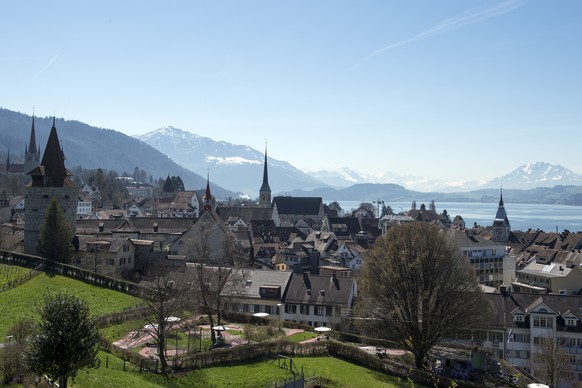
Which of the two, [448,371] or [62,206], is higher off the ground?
[62,206]

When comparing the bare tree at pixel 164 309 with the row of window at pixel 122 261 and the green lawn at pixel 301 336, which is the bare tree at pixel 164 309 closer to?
the green lawn at pixel 301 336

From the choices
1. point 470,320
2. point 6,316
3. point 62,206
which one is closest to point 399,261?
point 470,320

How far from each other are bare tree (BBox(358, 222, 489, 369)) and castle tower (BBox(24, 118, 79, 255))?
113ft

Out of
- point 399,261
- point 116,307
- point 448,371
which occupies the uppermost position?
point 399,261

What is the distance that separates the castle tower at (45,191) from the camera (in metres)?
61.3

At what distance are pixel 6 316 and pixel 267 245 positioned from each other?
60.5 meters

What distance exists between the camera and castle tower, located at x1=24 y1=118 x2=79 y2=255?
61.3 m

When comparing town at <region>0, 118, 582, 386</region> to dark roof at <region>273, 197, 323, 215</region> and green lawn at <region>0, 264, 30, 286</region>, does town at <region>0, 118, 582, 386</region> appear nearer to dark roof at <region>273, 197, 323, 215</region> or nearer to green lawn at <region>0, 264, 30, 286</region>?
green lawn at <region>0, 264, 30, 286</region>

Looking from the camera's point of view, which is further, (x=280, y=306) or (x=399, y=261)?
(x=280, y=306)

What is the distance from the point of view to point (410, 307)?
140 ft

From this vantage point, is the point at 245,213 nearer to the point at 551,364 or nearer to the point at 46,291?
the point at 46,291

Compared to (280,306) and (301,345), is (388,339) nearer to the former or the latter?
(301,345)

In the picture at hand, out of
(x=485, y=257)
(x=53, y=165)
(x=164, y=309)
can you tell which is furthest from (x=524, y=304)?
(x=53, y=165)

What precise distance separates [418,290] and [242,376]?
1495 cm
